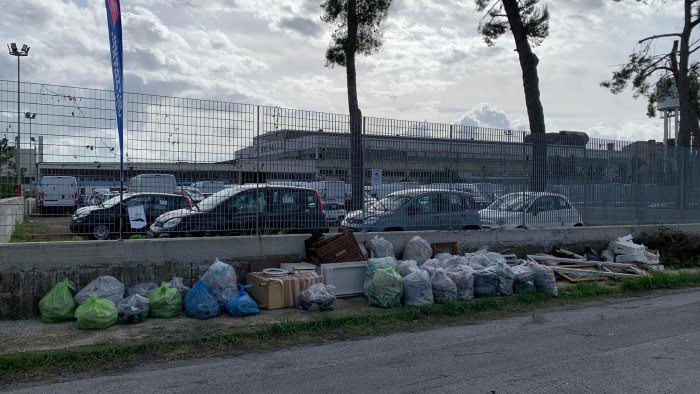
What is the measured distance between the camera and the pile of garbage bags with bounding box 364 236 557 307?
9641 millimetres

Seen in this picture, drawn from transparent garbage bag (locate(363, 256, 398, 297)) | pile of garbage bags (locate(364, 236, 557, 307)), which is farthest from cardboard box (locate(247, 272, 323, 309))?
pile of garbage bags (locate(364, 236, 557, 307))

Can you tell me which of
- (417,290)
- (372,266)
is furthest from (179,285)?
(417,290)

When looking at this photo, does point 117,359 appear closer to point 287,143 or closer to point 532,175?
point 287,143

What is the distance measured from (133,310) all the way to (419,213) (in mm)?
6449

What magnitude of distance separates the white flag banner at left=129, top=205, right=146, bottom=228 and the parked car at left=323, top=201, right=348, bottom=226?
3288 millimetres

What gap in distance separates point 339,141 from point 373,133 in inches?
31.6

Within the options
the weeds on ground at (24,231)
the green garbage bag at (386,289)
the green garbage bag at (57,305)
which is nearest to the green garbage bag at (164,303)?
the green garbage bag at (57,305)

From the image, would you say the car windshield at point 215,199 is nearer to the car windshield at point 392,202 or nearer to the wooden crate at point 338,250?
the wooden crate at point 338,250

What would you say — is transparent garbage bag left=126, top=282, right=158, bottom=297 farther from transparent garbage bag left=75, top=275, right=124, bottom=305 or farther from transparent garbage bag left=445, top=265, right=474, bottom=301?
transparent garbage bag left=445, top=265, right=474, bottom=301

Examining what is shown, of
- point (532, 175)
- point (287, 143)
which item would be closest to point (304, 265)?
point (287, 143)

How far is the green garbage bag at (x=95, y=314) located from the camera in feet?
25.2

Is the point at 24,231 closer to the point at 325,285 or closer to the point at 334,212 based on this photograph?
the point at 325,285

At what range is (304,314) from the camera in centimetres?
895

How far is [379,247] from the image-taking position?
11055 mm
